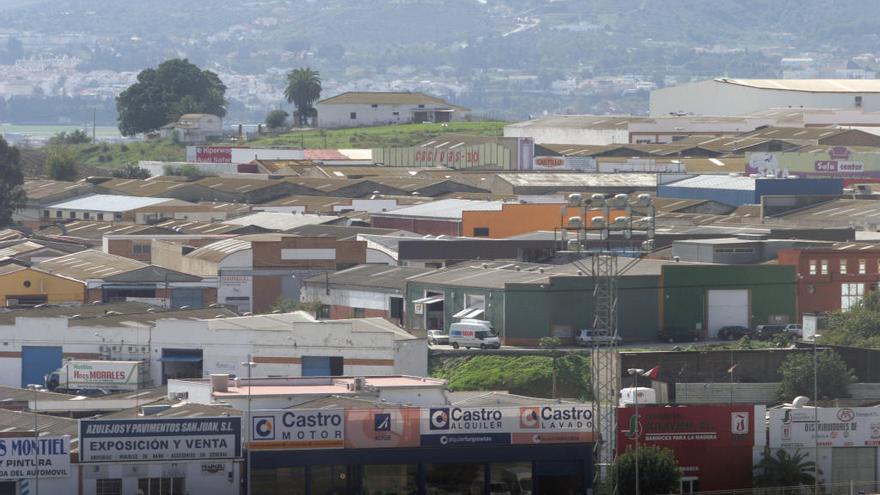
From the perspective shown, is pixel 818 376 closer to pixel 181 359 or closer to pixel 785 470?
pixel 785 470

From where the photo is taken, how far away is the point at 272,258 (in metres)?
40.6

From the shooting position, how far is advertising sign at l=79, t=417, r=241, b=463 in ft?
72.1

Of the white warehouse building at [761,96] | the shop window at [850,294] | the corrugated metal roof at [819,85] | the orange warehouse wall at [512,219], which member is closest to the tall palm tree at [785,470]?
the shop window at [850,294]

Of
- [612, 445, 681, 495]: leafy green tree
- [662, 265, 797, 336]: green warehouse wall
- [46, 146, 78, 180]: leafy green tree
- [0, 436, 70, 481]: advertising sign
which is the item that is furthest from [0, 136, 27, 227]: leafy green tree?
[612, 445, 681, 495]: leafy green tree

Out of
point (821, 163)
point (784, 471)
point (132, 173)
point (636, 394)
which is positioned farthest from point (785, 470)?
point (132, 173)

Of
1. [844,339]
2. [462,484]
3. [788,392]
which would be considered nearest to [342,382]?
[462,484]

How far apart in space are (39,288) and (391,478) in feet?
59.3

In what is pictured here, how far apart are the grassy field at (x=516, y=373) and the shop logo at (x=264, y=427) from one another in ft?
27.6

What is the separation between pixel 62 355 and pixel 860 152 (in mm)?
39020

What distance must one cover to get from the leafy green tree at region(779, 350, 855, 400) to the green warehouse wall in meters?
6.81

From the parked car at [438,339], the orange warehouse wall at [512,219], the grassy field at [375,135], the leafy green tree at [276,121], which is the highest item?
the leafy green tree at [276,121]

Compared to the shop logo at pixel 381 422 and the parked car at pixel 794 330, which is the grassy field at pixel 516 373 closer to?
the parked car at pixel 794 330

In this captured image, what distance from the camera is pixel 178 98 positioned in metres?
96.0

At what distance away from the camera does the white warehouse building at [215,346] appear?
3036 centimetres
